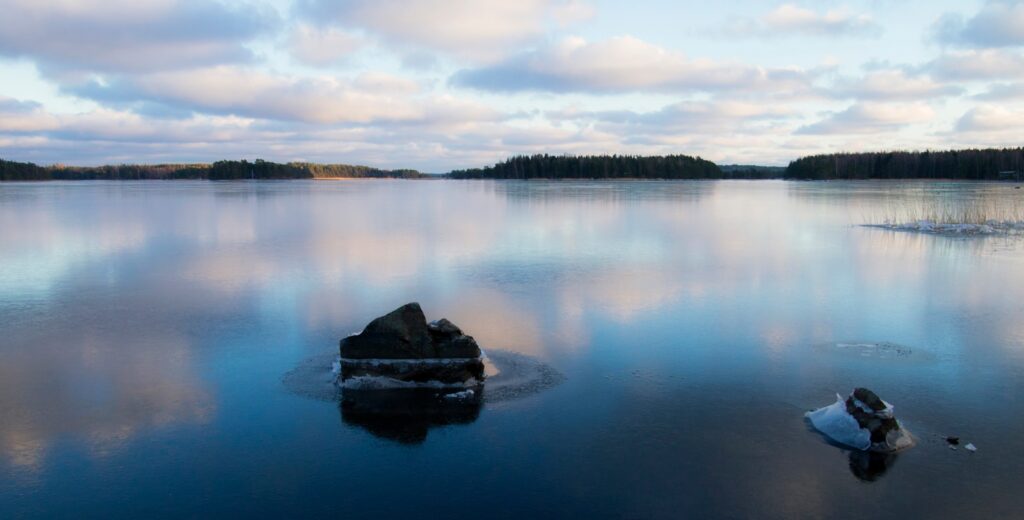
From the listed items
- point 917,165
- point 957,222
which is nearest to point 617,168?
point 917,165

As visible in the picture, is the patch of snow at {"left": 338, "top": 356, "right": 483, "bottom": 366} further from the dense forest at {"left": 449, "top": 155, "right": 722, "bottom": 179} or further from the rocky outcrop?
the dense forest at {"left": 449, "top": 155, "right": 722, "bottom": 179}

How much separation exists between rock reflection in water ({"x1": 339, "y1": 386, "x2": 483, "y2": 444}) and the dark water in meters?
0.08

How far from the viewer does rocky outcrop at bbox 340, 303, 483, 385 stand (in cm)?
859

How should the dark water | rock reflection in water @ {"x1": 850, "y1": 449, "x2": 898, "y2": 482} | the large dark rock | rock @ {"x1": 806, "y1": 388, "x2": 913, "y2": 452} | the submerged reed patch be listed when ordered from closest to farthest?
the dark water, rock reflection in water @ {"x1": 850, "y1": 449, "x2": 898, "y2": 482}, rock @ {"x1": 806, "y1": 388, "x2": 913, "y2": 452}, the large dark rock, the submerged reed patch

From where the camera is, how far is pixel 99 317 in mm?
11617

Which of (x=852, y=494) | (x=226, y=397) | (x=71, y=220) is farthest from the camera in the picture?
(x=71, y=220)

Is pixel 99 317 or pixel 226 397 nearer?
pixel 226 397

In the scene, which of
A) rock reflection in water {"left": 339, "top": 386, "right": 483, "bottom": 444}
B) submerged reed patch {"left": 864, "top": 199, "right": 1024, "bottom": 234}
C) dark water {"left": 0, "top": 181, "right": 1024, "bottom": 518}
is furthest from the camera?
submerged reed patch {"left": 864, "top": 199, "right": 1024, "bottom": 234}

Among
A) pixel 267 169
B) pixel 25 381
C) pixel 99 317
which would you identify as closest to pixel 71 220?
pixel 99 317

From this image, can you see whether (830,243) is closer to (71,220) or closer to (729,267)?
(729,267)

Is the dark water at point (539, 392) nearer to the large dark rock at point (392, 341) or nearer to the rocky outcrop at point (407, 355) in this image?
the rocky outcrop at point (407, 355)

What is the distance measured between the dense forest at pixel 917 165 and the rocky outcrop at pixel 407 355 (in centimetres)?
11114

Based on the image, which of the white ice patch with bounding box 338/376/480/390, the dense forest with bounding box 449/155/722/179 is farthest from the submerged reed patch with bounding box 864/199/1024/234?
the dense forest with bounding box 449/155/722/179

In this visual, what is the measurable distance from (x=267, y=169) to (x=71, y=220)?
5583 inches
